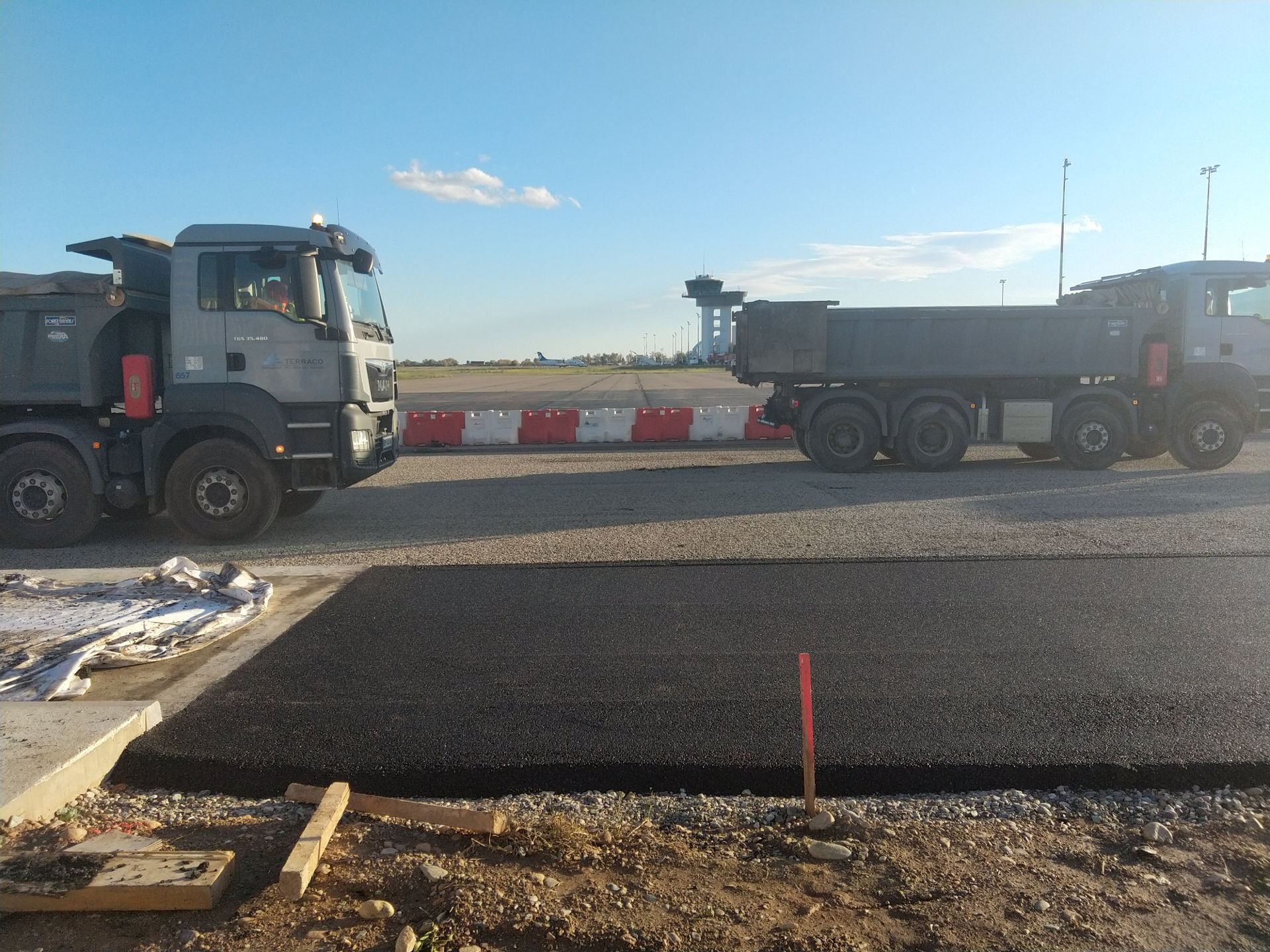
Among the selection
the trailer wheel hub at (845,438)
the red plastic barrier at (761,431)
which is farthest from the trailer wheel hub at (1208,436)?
the red plastic barrier at (761,431)

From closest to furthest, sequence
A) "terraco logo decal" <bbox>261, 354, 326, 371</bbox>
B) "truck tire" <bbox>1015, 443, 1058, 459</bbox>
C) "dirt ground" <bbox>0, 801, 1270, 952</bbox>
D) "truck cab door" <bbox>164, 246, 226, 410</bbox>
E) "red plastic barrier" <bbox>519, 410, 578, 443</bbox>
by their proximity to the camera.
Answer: "dirt ground" <bbox>0, 801, 1270, 952</bbox>
"truck cab door" <bbox>164, 246, 226, 410</bbox>
"terraco logo decal" <bbox>261, 354, 326, 371</bbox>
"truck tire" <bbox>1015, 443, 1058, 459</bbox>
"red plastic barrier" <bbox>519, 410, 578, 443</bbox>

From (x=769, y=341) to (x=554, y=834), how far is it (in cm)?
1224

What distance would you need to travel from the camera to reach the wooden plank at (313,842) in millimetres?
3256

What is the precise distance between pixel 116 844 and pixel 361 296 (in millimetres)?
7286

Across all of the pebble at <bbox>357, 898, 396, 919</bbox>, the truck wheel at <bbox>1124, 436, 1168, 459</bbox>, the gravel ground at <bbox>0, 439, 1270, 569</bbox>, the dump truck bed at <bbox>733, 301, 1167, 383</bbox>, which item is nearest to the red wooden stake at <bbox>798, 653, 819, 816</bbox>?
the pebble at <bbox>357, 898, 396, 919</bbox>

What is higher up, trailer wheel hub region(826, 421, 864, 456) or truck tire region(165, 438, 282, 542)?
trailer wheel hub region(826, 421, 864, 456)

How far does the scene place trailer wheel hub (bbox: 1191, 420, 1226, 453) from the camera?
1509cm

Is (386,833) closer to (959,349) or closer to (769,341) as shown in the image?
(769,341)

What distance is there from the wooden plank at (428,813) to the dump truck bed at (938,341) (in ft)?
39.9

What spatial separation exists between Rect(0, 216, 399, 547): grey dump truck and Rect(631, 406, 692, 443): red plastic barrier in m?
11.2

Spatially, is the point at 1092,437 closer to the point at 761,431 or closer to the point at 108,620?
the point at 761,431

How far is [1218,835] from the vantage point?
373 cm

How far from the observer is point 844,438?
609 inches

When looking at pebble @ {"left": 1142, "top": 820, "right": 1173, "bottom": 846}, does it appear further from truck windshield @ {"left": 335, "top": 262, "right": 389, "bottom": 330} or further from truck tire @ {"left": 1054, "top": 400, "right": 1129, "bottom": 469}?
truck tire @ {"left": 1054, "top": 400, "right": 1129, "bottom": 469}
